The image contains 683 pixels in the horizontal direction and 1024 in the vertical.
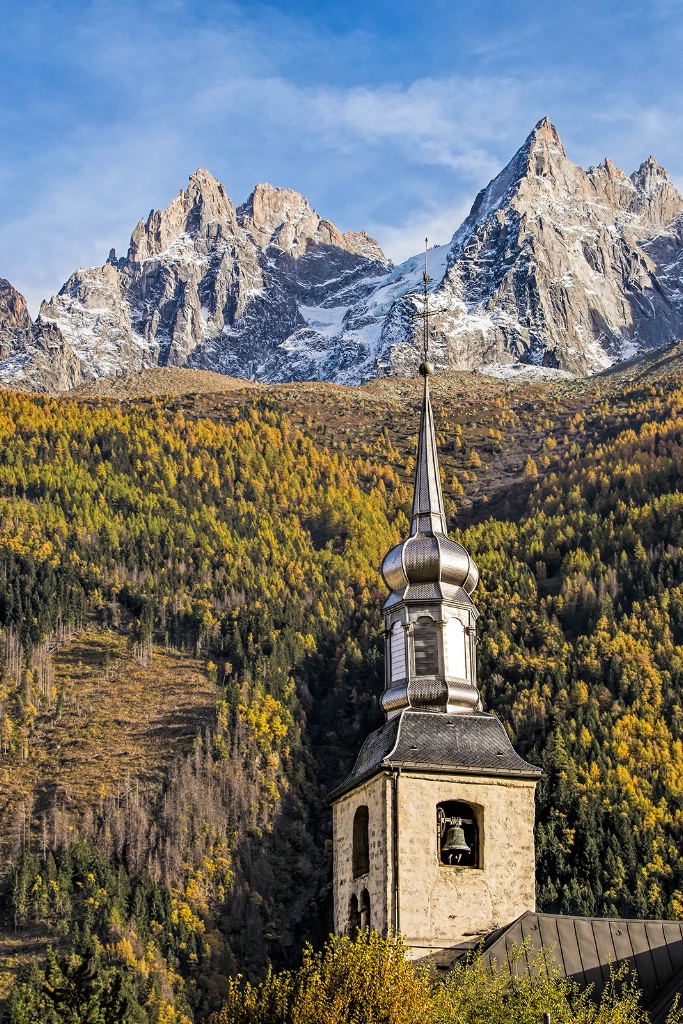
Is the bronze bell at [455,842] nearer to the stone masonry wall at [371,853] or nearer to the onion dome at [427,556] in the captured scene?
the stone masonry wall at [371,853]

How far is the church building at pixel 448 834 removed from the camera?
4838 centimetres

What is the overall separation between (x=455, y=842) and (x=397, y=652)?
23.8 ft

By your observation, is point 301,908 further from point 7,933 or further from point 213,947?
point 7,933

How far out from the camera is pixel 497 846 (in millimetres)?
50000

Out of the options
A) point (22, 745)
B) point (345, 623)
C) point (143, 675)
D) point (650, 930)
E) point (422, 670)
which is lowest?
point (650, 930)

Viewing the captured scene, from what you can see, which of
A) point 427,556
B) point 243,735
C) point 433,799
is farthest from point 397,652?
point 243,735

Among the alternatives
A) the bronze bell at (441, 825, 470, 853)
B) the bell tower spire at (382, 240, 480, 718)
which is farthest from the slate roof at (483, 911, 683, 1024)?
the bell tower spire at (382, 240, 480, 718)

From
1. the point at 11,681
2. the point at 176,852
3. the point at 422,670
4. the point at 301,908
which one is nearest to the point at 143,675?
the point at 11,681

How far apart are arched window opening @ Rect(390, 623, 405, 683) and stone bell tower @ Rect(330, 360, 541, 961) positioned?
5cm

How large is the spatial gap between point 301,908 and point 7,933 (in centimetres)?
2842

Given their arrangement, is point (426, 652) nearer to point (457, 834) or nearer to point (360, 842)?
point (457, 834)

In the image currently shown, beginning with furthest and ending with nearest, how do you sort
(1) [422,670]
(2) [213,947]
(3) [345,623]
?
(3) [345,623] → (2) [213,947] → (1) [422,670]

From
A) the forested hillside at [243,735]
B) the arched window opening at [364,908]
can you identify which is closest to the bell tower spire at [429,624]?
the arched window opening at [364,908]

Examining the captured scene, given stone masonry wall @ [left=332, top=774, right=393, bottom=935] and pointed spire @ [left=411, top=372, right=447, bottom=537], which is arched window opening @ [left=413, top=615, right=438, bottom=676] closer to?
stone masonry wall @ [left=332, top=774, right=393, bottom=935]
